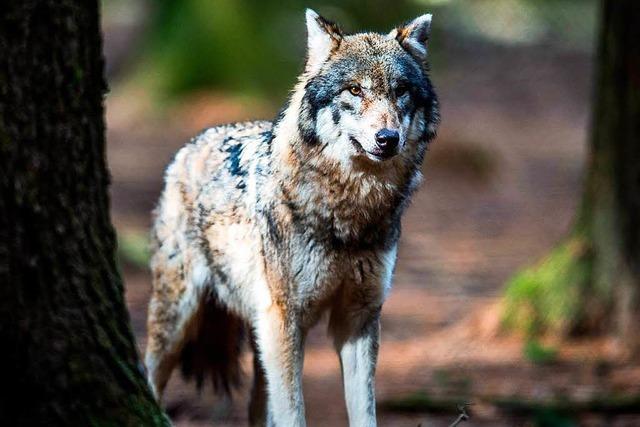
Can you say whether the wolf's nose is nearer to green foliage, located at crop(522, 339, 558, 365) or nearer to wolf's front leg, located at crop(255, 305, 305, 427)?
wolf's front leg, located at crop(255, 305, 305, 427)

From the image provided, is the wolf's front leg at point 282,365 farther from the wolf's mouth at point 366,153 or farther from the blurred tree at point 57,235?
the blurred tree at point 57,235

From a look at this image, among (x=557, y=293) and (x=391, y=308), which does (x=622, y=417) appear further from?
(x=391, y=308)

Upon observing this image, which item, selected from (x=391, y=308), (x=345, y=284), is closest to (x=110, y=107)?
(x=391, y=308)

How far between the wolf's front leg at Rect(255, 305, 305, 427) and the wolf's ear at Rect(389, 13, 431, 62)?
139cm

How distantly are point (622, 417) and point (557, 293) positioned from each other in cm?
168

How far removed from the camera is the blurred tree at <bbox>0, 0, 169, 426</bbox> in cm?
364

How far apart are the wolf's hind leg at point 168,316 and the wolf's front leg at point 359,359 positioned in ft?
3.24

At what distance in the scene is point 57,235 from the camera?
3830 millimetres

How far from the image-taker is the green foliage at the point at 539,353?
8.01 metres

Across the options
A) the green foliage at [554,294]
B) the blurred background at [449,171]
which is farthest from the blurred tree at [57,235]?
the green foliage at [554,294]

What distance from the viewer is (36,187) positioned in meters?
3.74

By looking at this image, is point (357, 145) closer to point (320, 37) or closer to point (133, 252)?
point (320, 37)

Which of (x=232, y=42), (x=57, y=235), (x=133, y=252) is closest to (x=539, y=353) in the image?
(x=133, y=252)

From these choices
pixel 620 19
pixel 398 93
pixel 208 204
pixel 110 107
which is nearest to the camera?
pixel 398 93
